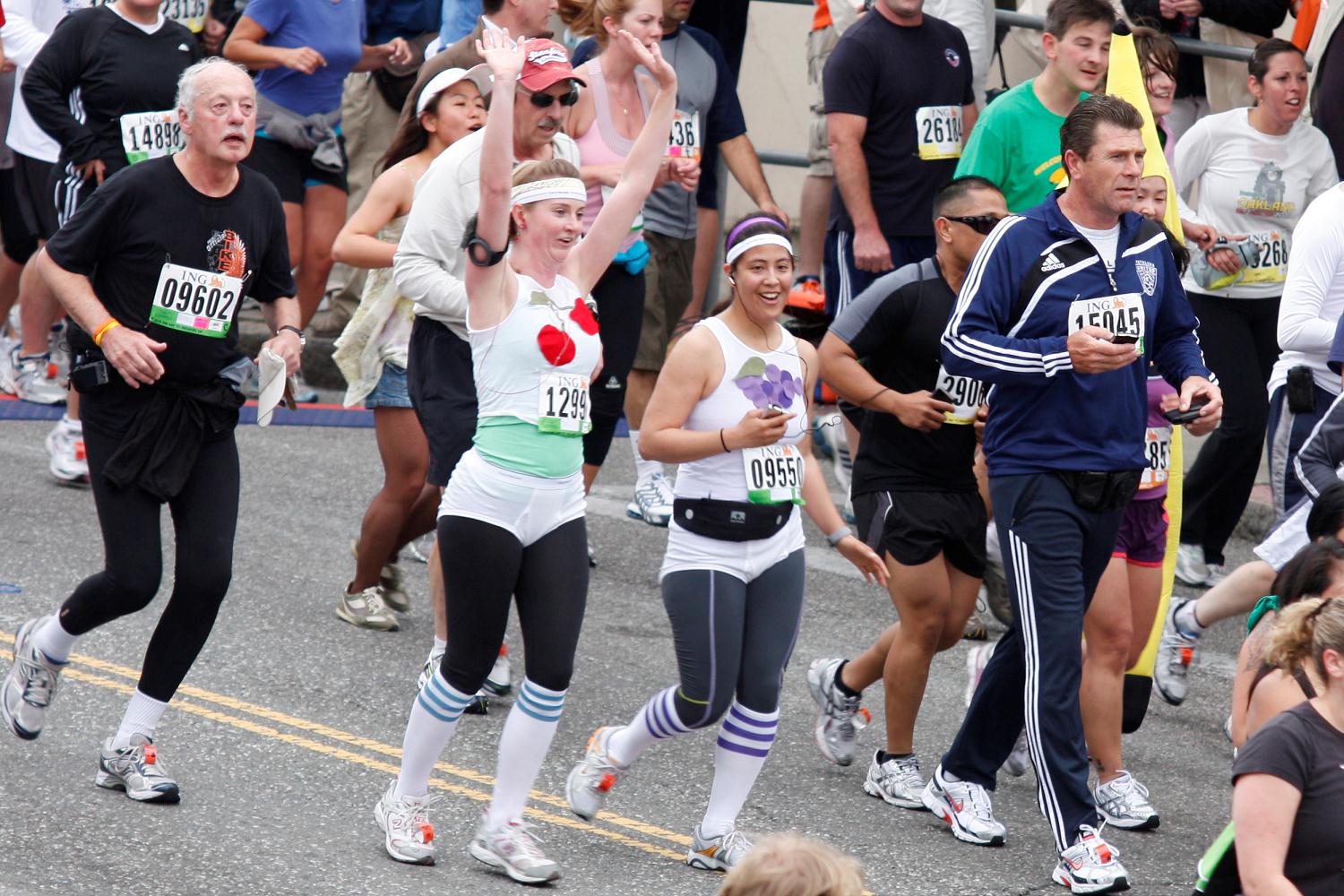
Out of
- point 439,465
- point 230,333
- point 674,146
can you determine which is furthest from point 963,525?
point 674,146

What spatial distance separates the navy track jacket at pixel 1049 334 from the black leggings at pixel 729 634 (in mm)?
720

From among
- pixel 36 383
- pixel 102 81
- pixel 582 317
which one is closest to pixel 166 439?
pixel 582 317

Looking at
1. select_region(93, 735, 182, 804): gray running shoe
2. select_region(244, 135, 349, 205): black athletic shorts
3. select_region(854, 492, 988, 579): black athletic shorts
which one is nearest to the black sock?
select_region(854, 492, 988, 579): black athletic shorts

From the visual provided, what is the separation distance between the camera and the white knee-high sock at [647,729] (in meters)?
5.45

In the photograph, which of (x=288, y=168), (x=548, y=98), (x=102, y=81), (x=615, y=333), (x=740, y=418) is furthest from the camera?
(x=288, y=168)

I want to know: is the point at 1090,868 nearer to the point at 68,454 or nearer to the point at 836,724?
the point at 836,724

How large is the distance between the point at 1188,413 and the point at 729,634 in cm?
141

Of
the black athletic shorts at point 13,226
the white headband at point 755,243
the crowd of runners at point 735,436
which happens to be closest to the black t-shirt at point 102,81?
the crowd of runners at point 735,436

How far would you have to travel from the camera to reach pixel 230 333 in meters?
5.70

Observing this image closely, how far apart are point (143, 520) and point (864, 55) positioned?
4.25m

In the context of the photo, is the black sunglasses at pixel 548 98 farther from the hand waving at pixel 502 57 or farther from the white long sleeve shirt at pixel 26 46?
the white long sleeve shirt at pixel 26 46

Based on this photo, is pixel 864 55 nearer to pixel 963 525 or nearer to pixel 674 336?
pixel 674 336

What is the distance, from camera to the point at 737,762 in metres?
5.42

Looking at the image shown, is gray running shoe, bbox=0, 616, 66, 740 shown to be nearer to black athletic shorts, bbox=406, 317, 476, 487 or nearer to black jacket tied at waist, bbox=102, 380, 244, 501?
black jacket tied at waist, bbox=102, 380, 244, 501
